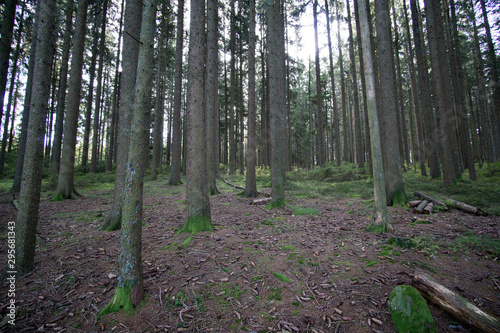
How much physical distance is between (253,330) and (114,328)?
5.52 ft

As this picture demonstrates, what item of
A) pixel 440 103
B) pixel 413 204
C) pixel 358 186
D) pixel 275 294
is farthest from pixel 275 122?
pixel 440 103

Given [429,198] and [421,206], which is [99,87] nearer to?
[421,206]

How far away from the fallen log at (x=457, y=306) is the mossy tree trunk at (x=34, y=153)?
6.11m

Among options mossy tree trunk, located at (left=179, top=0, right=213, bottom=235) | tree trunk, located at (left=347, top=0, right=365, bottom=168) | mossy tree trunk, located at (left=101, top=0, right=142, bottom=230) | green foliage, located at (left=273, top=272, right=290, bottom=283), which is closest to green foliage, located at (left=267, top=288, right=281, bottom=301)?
green foliage, located at (left=273, top=272, right=290, bottom=283)

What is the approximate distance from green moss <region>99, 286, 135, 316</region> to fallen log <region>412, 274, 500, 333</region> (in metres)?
3.95

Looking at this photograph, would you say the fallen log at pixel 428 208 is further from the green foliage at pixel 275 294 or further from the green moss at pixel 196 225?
the green moss at pixel 196 225

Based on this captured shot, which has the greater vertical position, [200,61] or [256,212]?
[200,61]

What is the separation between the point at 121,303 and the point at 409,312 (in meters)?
3.66

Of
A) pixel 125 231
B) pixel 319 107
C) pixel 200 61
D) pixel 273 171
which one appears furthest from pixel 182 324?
pixel 319 107

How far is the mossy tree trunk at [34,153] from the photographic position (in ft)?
12.0

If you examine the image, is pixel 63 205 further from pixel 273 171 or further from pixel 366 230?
pixel 366 230

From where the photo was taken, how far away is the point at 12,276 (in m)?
3.53

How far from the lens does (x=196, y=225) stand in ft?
18.0

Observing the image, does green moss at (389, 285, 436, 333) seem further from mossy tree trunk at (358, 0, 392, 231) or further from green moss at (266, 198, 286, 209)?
green moss at (266, 198, 286, 209)
